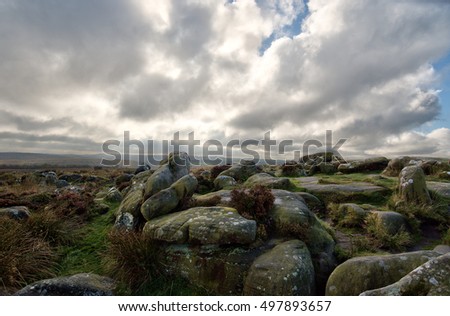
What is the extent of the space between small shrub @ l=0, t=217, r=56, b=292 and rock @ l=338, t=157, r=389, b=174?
2596cm

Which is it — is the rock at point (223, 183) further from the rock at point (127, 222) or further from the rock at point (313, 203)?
the rock at point (127, 222)

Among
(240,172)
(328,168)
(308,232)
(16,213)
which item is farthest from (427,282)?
(328,168)

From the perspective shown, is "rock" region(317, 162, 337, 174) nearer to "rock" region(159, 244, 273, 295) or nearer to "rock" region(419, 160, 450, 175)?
"rock" region(419, 160, 450, 175)

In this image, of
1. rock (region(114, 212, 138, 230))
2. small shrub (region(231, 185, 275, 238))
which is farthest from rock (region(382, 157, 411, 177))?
rock (region(114, 212, 138, 230))

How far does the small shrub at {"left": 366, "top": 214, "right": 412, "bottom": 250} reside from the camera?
9.35 m

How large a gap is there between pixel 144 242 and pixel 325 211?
31.8 feet

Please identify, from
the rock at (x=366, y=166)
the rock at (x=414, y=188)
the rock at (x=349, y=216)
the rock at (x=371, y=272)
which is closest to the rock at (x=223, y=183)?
the rock at (x=349, y=216)

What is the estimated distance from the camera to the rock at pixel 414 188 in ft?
40.5

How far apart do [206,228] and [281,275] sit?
2.67 meters

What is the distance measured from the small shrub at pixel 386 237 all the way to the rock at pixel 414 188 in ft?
10.2

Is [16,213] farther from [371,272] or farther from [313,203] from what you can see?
[313,203]

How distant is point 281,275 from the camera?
649 cm

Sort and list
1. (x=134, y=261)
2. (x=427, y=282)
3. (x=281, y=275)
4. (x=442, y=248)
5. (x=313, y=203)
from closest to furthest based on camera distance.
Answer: (x=427, y=282)
(x=281, y=275)
(x=134, y=261)
(x=442, y=248)
(x=313, y=203)
